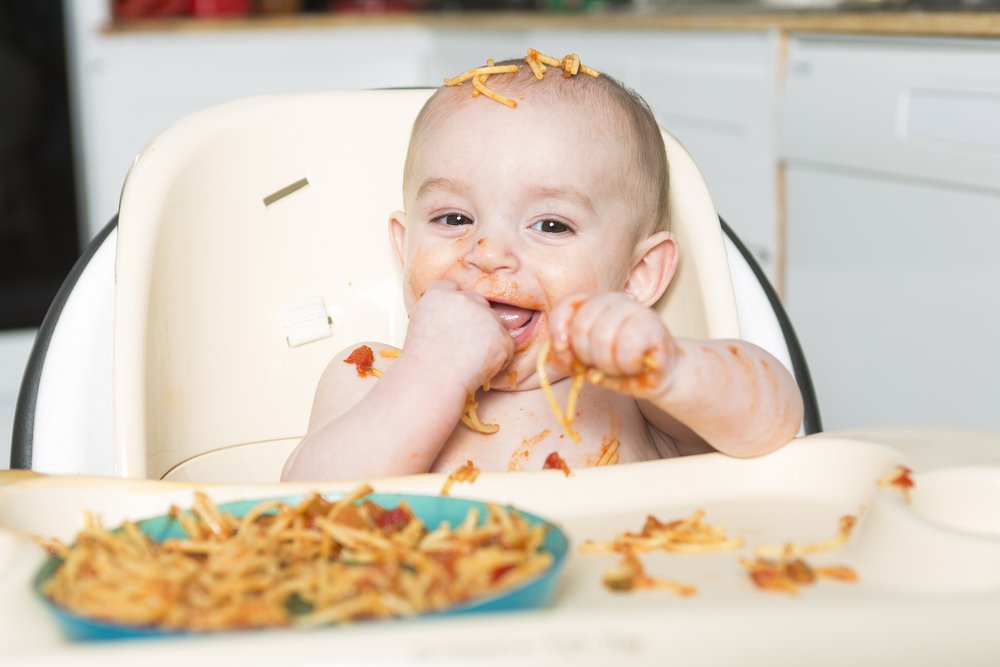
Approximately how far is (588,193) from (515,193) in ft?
0.20

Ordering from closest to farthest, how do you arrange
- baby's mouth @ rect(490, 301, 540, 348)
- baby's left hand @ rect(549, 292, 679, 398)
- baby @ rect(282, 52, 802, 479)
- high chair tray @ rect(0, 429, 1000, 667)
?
high chair tray @ rect(0, 429, 1000, 667) → baby's left hand @ rect(549, 292, 679, 398) → baby @ rect(282, 52, 802, 479) → baby's mouth @ rect(490, 301, 540, 348)

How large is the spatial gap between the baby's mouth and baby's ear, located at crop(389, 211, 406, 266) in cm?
16

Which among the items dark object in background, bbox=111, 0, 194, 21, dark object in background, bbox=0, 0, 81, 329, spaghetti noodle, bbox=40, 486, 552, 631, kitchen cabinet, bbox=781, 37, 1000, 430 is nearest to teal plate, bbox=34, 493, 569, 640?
A: spaghetti noodle, bbox=40, 486, 552, 631

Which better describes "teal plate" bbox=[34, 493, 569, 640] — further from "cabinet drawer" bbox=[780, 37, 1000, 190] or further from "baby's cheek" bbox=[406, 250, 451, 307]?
"cabinet drawer" bbox=[780, 37, 1000, 190]

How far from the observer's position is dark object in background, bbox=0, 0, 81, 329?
2.67 metres

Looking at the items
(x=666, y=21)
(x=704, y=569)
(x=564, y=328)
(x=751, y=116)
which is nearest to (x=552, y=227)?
(x=564, y=328)

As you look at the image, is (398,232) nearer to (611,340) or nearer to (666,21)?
(611,340)

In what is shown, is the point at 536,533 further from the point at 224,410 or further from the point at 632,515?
the point at 224,410

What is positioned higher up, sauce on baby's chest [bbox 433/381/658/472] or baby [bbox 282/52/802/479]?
baby [bbox 282/52/802/479]

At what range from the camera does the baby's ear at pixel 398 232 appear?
1.08m

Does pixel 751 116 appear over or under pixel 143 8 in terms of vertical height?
under

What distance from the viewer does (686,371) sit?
0.75 m

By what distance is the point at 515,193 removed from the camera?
3.04 feet

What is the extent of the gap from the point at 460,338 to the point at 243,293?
0.31 metres
